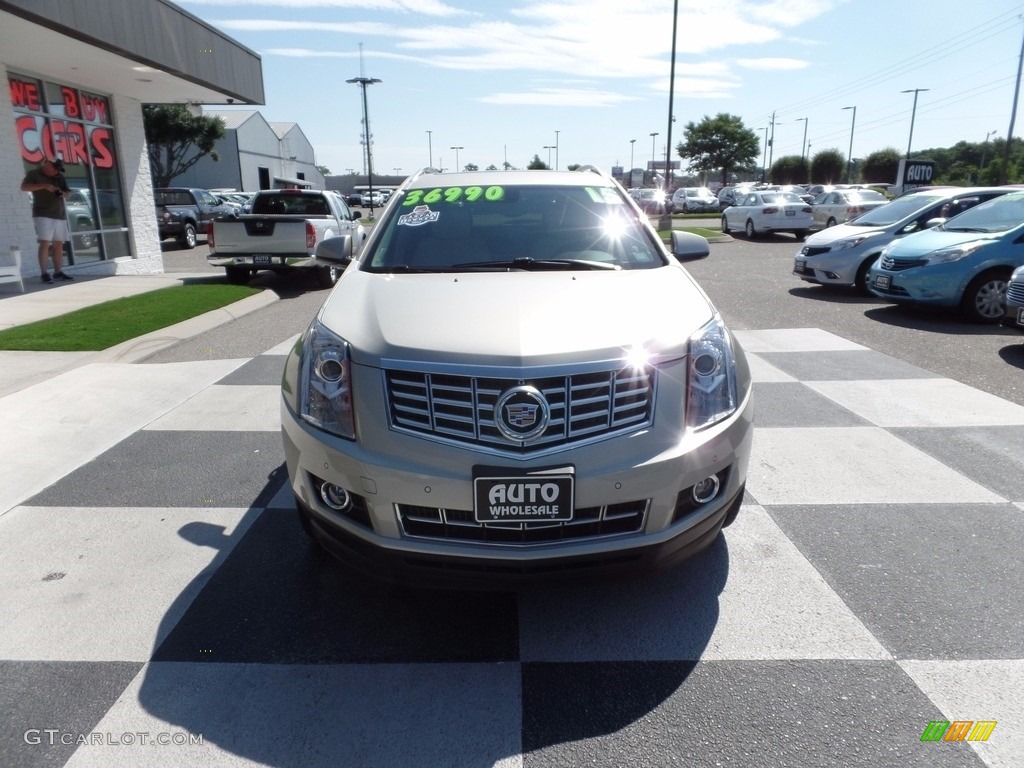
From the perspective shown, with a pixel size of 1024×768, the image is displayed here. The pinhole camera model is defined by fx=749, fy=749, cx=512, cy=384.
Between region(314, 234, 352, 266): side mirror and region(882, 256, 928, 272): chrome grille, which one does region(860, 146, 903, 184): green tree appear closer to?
region(882, 256, 928, 272): chrome grille

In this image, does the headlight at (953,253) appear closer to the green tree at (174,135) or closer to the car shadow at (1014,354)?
the car shadow at (1014,354)

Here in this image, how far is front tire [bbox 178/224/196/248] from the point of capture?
22.8 metres

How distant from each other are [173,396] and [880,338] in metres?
7.44

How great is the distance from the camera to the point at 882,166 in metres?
72.7

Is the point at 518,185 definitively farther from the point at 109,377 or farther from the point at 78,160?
the point at 78,160

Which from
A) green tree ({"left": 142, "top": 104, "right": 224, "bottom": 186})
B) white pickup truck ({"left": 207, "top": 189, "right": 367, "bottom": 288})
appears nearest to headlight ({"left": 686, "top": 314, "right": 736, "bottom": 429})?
white pickup truck ({"left": 207, "top": 189, "right": 367, "bottom": 288})

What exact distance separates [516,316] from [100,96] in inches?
610

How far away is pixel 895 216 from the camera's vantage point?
12.2 meters

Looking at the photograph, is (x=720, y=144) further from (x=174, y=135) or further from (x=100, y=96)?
(x=100, y=96)

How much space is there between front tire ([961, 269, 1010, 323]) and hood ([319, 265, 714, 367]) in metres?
7.35

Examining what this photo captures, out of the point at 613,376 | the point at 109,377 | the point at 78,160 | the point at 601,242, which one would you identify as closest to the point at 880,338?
the point at 601,242

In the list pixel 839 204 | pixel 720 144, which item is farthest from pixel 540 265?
pixel 720 144

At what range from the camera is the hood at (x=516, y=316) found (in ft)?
8.93

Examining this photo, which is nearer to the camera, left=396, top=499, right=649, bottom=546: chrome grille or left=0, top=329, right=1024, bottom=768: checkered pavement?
left=0, top=329, right=1024, bottom=768: checkered pavement
